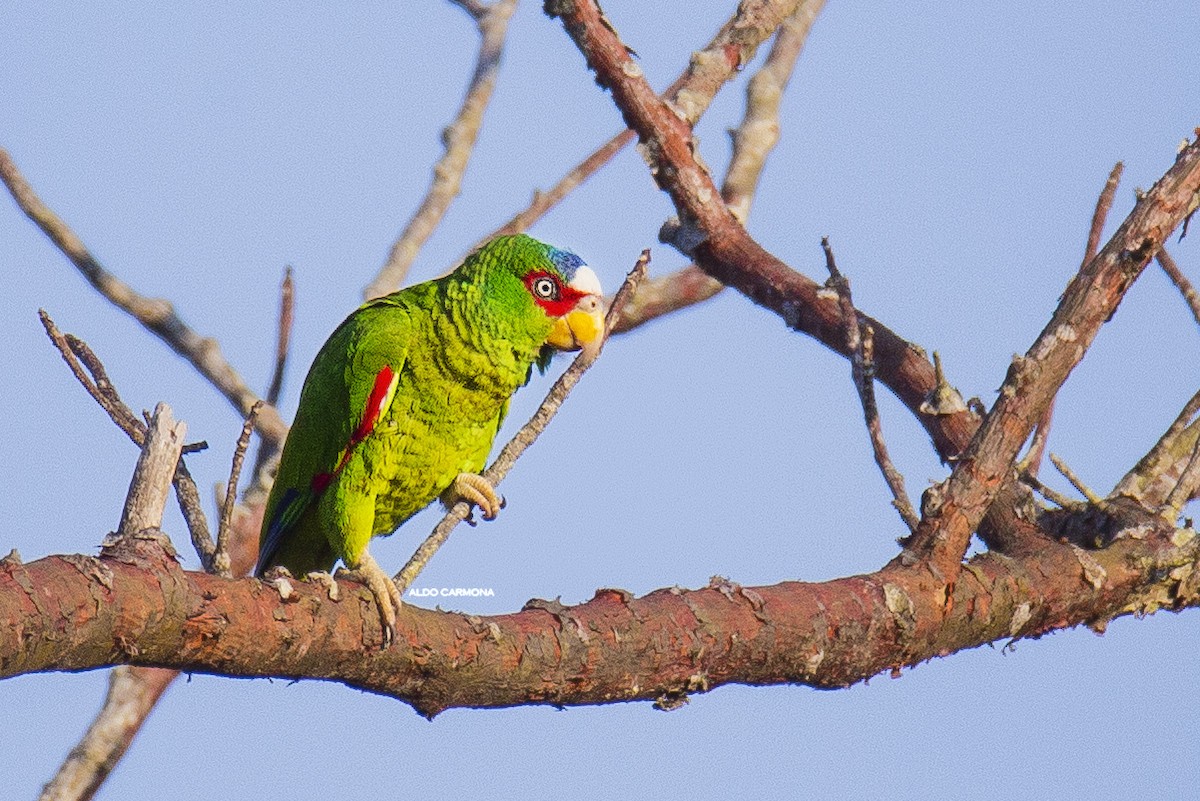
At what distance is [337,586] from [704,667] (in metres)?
0.86

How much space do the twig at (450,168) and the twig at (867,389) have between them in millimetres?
3151

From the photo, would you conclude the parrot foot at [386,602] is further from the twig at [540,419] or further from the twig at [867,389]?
the twig at [867,389]

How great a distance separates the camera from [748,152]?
5934mm

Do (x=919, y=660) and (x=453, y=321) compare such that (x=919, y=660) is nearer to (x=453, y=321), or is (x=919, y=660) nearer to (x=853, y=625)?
(x=853, y=625)

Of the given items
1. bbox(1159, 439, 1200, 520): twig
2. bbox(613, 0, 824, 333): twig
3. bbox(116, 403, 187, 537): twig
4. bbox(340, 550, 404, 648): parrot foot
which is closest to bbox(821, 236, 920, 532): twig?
bbox(1159, 439, 1200, 520): twig

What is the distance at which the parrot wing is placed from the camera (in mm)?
4238

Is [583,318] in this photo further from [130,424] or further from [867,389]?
[130,424]

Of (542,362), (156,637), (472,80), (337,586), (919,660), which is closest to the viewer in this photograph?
(156,637)

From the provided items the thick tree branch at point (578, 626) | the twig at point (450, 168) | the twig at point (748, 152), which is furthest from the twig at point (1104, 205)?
the twig at point (450, 168)

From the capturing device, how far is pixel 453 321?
4.38m

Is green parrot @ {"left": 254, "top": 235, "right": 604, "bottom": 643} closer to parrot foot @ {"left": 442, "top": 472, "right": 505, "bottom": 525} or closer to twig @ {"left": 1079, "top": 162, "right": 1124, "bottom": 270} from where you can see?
parrot foot @ {"left": 442, "top": 472, "right": 505, "bottom": 525}

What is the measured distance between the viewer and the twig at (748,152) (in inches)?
232

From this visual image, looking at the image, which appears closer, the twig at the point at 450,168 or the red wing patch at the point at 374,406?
the red wing patch at the point at 374,406

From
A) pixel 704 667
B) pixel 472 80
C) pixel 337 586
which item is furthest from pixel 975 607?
pixel 472 80
